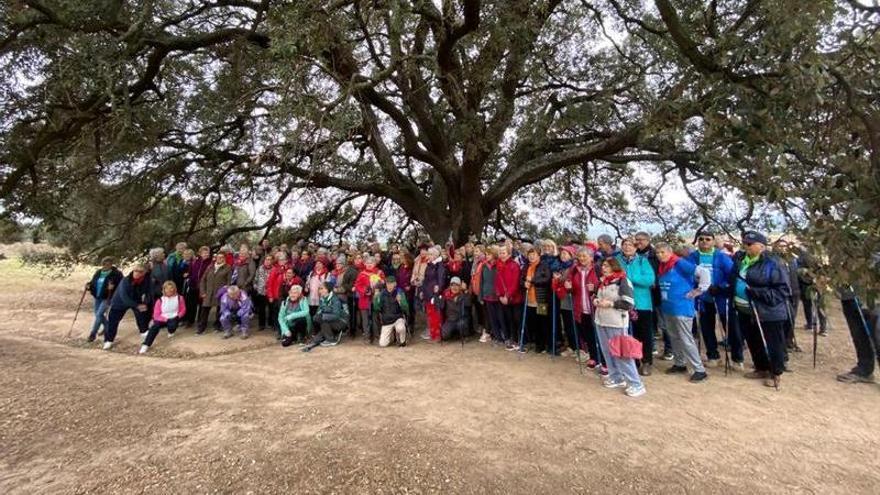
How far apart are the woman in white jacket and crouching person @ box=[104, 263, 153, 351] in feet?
26.8

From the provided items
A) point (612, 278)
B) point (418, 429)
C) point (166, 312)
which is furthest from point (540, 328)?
point (166, 312)

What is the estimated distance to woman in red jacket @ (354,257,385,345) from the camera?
26.1 ft

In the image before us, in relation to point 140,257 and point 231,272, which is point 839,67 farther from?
point 140,257

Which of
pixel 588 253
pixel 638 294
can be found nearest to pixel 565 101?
pixel 588 253

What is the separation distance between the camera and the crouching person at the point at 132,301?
816 centimetres

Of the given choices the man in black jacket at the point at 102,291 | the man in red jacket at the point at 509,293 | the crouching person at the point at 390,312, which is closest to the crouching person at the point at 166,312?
the man in black jacket at the point at 102,291

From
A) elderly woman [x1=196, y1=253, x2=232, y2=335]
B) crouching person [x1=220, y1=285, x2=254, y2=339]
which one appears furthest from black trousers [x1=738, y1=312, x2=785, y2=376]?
elderly woman [x1=196, y1=253, x2=232, y2=335]

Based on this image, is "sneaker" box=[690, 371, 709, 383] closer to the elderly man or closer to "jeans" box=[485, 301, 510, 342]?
the elderly man

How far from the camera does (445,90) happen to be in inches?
302

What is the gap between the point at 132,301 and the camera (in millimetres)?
8367

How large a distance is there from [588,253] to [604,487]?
11.1 feet

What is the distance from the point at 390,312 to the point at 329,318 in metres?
1.07

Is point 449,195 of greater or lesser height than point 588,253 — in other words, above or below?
above

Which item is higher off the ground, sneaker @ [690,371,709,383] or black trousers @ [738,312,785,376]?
black trousers @ [738,312,785,376]
